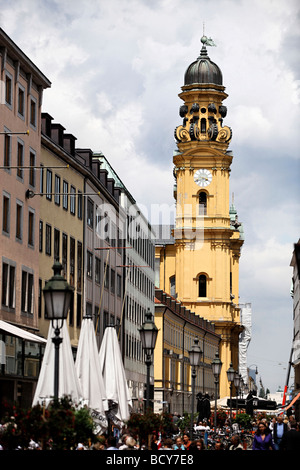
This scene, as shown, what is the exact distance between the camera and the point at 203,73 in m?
131

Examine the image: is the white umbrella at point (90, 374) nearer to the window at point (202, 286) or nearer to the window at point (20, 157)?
the window at point (20, 157)

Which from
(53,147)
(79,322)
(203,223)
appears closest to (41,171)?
(53,147)

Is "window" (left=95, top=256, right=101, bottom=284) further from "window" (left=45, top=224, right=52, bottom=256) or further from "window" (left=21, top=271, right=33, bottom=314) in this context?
"window" (left=21, top=271, right=33, bottom=314)

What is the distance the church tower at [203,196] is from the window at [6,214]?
8681cm

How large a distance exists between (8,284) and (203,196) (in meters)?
90.0

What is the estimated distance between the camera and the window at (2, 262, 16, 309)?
136 feet

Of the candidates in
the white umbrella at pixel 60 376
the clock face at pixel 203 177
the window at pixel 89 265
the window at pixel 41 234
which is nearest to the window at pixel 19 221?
the window at pixel 41 234

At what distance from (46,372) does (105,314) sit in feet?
129

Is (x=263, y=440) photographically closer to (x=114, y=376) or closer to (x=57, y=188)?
(x=114, y=376)

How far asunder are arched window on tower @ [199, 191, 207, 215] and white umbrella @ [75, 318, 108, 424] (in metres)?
100
